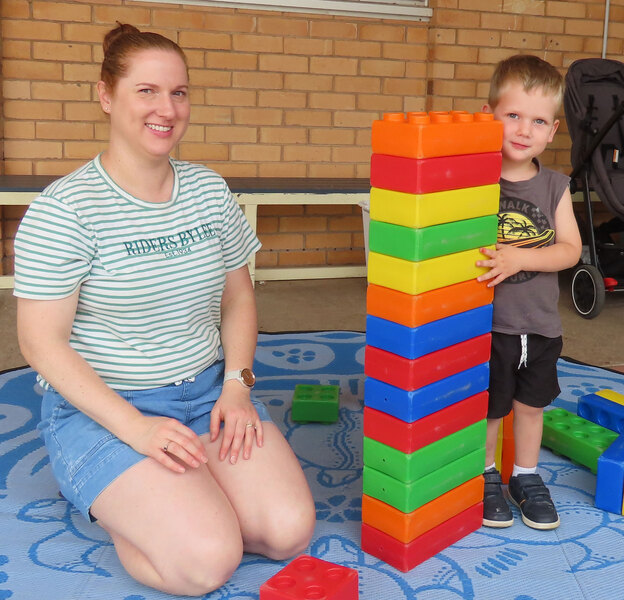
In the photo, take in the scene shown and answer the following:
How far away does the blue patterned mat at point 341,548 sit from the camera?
1566mm

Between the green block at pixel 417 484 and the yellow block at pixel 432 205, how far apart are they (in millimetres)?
509

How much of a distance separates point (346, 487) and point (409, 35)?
2.82m

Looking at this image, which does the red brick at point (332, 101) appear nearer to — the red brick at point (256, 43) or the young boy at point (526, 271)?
the red brick at point (256, 43)

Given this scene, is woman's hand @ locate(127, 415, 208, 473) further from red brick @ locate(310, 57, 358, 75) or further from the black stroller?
red brick @ locate(310, 57, 358, 75)

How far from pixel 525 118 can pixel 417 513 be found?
848 mm

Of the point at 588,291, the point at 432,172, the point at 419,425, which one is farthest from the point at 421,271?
the point at 588,291

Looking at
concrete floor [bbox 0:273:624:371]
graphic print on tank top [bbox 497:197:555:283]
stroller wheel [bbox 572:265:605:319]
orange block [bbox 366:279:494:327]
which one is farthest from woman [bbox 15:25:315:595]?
stroller wheel [bbox 572:265:605:319]

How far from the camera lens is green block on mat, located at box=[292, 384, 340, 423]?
236 centimetres

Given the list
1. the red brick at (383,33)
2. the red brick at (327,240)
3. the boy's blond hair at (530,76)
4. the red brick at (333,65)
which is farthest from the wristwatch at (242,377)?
the red brick at (383,33)

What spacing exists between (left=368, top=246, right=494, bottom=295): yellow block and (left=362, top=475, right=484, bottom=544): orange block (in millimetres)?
446

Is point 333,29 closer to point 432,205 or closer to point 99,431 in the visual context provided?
point 432,205

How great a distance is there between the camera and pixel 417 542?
1.64m

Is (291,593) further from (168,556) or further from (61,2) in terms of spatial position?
(61,2)

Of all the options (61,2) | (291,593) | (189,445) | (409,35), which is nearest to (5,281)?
(61,2)
